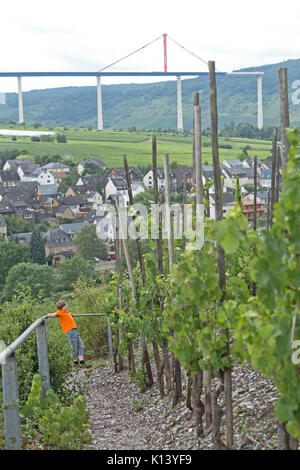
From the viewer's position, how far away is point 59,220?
269 ft

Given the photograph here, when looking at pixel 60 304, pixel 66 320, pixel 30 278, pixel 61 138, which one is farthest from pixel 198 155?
pixel 61 138

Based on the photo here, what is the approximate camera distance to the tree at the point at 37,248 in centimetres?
6681

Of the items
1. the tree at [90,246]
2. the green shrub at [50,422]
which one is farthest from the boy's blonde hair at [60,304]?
the tree at [90,246]

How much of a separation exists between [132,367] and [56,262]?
62218 millimetres

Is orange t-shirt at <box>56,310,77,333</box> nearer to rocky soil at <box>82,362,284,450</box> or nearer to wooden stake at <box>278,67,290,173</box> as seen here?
rocky soil at <box>82,362,284,450</box>

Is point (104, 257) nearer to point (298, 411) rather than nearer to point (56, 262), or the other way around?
point (56, 262)

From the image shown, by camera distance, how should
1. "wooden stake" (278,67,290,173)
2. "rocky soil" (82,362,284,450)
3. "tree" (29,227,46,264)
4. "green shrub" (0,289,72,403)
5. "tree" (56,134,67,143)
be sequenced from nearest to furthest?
1. "wooden stake" (278,67,290,173)
2. "rocky soil" (82,362,284,450)
3. "green shrub" (0,289,72,403)
4. "tree" (29,227,46,264)
5. "tree" (56,134,67,143)

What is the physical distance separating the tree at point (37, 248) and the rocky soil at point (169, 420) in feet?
199

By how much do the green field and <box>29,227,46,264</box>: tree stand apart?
27.5 metres

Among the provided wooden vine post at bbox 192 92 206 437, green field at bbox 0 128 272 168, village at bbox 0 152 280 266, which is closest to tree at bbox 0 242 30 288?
village at bbox 0 152 280 266

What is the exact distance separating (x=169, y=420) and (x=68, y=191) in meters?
88.5

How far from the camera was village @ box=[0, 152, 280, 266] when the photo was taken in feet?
237

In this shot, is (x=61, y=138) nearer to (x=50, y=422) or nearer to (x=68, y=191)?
(x=68, y=191)

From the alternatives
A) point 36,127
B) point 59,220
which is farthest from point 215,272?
point 36,127
